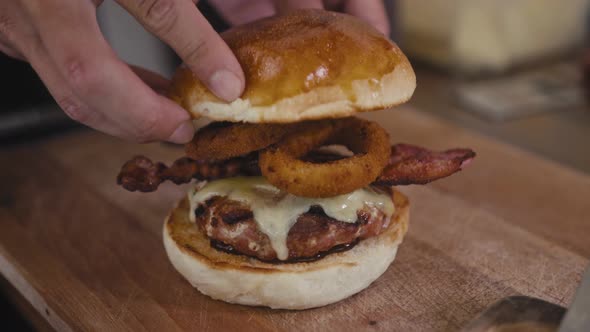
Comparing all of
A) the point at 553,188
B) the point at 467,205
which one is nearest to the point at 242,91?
the point at 467,205

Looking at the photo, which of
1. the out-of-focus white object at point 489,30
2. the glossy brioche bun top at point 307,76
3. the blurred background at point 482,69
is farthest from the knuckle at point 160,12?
the out-of-focus white object at point 489,30

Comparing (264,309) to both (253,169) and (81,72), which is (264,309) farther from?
(81,72)

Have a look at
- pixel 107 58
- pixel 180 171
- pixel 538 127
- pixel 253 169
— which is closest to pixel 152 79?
pixel 180 171

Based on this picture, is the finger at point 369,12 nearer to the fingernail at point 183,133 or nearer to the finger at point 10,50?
the fingernail at point 183,133

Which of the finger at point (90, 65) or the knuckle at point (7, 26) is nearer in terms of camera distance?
the finger at point (90, 65)

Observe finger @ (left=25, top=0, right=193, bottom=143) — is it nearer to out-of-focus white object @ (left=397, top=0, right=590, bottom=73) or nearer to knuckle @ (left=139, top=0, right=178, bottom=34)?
knuckle @ (left=139, top=0, right=178, bottom=34)

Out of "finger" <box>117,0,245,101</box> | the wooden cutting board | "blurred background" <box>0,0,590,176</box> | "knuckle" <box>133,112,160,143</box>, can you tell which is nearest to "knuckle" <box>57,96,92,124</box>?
"knuckle" <box>133,112,160,143</box>
